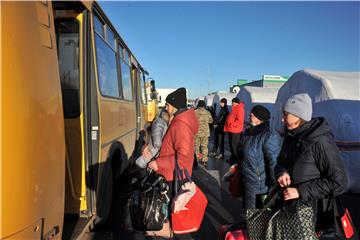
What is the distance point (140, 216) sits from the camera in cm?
342

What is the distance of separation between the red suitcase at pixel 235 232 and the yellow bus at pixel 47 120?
137 cm

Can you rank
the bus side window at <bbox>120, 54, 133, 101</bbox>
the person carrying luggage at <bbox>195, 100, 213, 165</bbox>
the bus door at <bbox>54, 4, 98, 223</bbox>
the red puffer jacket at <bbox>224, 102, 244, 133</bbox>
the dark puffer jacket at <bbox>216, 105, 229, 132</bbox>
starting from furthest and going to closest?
1. the dark puffer jacket at <bbox>216, 105, 229, 132</bbox>
2. the red puffer jacket at <bbox>224, 102, 244, 133</bbox>
3. the person carrying luggage at <bbox>195, 100, 213, 165</bbox>
4. the bus side window at <bbox>120, 54, 133, 101</bbox>
5. the bus door at <bbox>54, 4, 98, 223</bbox>

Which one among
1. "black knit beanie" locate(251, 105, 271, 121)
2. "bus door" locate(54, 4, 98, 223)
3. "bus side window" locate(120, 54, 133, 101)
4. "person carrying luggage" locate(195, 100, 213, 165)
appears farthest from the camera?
"person carrying luggage" locate(195, 100, 213, 165)

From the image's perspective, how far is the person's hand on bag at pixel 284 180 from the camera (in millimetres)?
2880

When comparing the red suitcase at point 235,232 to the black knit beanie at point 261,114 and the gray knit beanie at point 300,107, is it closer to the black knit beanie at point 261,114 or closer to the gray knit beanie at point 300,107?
the gray knit beanie at point 300,107

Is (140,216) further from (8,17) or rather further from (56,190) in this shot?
(8,17)

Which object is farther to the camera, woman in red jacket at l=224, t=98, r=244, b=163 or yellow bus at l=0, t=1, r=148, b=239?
woman in red jacket at l=224, t=98, r=244, b=163

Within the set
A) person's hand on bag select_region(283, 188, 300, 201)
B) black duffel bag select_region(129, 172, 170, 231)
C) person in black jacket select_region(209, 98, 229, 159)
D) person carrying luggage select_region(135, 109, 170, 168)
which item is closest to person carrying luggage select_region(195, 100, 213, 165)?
person in black jacket select_region(209, 98, 229, 159)

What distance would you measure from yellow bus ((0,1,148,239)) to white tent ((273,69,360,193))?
520 cm

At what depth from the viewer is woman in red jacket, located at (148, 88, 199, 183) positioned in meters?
3.45

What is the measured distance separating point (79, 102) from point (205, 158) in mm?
6253

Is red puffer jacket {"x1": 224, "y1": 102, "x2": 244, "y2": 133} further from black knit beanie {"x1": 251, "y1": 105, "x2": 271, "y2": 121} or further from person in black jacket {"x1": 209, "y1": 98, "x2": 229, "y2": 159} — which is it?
black knit beanie {"x1": 251, "y1": 105, "x2": 271, "y2": 121}

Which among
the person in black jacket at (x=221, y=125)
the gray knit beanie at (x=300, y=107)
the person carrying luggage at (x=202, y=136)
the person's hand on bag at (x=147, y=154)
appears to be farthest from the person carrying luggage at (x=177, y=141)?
the person in black jacket at (x=221, y=125)

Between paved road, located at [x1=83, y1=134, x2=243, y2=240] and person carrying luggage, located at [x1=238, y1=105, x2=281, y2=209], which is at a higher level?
person carrying luggage, located at [x1=238, y1=105, x2=281, y2=209]
